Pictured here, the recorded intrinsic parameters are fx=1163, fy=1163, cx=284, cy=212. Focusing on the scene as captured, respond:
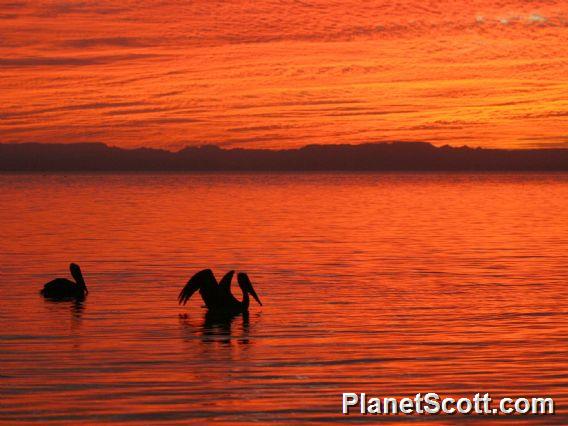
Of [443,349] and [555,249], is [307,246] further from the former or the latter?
[443,349]

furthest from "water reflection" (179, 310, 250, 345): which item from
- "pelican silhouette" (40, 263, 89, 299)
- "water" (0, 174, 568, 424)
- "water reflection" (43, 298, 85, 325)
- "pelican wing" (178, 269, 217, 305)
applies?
"pelican silhouette" (40, 263, 89, 299)

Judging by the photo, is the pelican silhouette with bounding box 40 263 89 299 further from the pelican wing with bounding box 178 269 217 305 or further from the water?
the pelican wing with bounding box 178 269 217 305

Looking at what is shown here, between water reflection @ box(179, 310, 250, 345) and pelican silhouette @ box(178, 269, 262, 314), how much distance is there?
16cm

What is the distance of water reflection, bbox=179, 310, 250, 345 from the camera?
2052 centimetres

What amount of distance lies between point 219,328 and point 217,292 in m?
1.74

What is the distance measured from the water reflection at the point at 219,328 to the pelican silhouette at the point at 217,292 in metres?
0.16

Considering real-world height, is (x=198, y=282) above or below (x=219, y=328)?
above

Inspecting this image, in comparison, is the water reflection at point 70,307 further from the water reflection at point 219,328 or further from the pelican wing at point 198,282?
the pelican wing at point 198,282

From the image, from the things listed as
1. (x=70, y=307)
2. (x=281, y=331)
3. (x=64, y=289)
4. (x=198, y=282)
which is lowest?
(x=281, y=331)

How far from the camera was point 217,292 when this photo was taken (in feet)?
77.6

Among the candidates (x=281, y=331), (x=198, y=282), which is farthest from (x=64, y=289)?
(x=281, y=331)

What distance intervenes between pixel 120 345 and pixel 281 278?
11844 mm

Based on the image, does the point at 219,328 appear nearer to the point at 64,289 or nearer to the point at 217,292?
the point at 217,292

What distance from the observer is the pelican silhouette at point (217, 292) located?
23.6m
